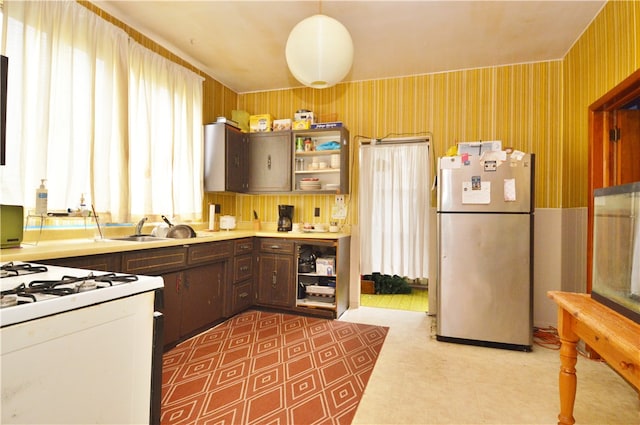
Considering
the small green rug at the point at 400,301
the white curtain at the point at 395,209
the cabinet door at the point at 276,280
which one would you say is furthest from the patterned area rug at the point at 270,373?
the white curtain at the point at 395,209

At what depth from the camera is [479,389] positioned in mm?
2158

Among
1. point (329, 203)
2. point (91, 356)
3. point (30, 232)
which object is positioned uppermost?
point (329, 203)

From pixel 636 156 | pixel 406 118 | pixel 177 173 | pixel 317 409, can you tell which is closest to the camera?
pixel 317 409

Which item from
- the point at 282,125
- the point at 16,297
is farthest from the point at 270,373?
the point at 282,125

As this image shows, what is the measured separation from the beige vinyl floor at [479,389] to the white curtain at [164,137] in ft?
8.06

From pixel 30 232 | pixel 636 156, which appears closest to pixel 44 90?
pixel 30 232

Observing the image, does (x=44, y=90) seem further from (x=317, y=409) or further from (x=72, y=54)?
(x=317, y=409)

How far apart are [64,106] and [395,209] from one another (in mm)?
3445

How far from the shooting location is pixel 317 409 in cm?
191

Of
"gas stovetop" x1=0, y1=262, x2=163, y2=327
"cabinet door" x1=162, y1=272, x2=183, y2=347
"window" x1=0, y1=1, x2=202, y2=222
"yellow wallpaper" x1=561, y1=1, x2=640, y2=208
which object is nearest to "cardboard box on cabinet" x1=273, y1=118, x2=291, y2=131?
"window" x1=0, y1=1, x2=202, y2=222

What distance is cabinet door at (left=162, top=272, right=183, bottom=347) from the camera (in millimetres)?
2566

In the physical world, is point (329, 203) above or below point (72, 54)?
below

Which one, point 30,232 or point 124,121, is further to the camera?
point 124,121

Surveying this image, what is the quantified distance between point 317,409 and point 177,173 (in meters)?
2.59
